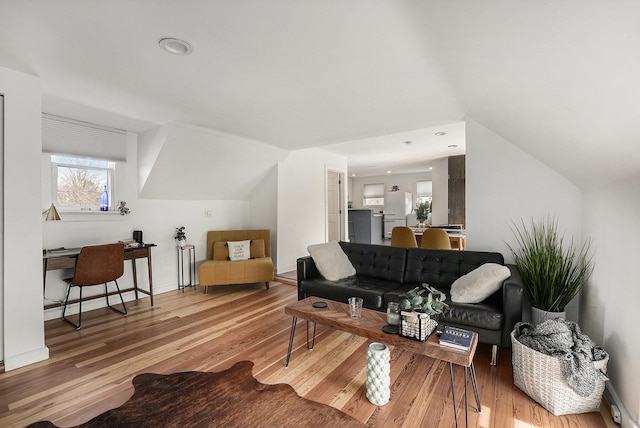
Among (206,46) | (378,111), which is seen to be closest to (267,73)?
(206,46)

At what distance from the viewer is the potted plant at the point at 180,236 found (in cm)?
445

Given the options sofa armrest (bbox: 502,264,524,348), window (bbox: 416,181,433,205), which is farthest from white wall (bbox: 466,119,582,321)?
window (bbox: 416,181,433,205)

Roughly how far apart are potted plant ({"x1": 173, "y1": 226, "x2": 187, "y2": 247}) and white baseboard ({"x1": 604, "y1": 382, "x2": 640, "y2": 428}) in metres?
4.68

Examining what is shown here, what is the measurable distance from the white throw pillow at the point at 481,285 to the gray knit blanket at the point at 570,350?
386 mm

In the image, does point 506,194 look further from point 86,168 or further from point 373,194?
point 373,194

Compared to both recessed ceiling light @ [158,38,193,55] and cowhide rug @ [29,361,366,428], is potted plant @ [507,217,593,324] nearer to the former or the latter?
cowhide rug @ [29,361,366,428]

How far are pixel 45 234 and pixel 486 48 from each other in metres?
4.37

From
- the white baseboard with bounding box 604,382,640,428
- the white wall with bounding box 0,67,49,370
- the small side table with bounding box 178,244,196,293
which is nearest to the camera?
the white baseboard with bounding box 604,382,640,428

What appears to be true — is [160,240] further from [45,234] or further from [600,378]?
[600,378]

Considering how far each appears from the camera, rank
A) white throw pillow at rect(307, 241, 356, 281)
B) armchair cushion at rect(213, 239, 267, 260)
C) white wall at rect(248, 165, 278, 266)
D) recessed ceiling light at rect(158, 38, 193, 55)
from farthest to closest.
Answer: white wall at rect(248, 165, 278, 266)
armchair cushion at rect(213, 239, 267, 260)
white throw pillow at rect(307, 241, 356, 281)
recessed ceiling light at rect(158, 38, 193, 55)

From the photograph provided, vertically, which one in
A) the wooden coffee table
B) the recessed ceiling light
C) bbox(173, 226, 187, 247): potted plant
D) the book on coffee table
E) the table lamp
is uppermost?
the recessed ceiling light

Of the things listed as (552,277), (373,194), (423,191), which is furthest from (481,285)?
(373,194)

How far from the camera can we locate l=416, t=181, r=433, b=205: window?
34.2ft

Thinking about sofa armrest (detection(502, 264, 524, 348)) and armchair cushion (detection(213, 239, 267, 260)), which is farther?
armchair cushion (detection(213, 239, 267, 260))
